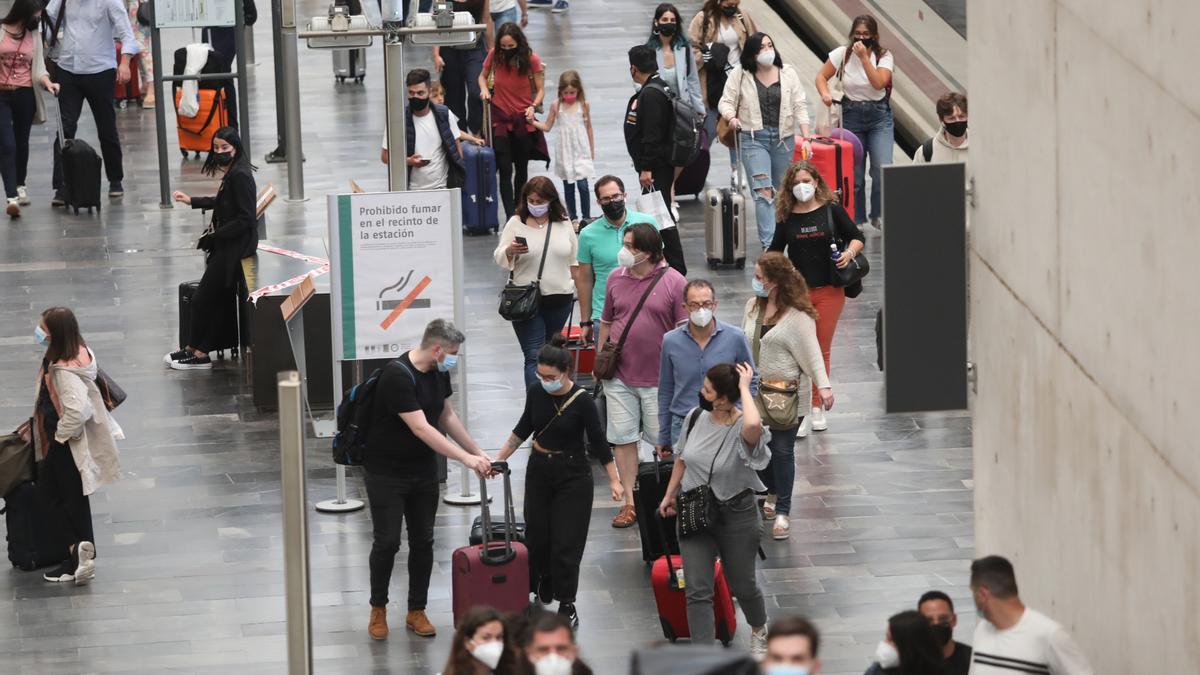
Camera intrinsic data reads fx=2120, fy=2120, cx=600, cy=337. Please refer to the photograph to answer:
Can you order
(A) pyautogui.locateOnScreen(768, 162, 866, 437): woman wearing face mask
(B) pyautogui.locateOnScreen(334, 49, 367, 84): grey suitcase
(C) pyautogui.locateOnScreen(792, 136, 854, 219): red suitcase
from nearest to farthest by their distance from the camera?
(A) pyautogui.locateOnScreen(768, 162, 866, 437): woman wearing face mask < (C) pyautogui.locateOnScreen(792, 136, 854, 219): red suitcase < (B) pyautogui.locateOnScreen(334, 49, 367, 84): grey suitcase

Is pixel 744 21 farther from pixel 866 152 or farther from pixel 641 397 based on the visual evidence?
pixel 641 397

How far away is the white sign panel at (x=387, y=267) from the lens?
12266 millimetres

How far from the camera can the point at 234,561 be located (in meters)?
11.9

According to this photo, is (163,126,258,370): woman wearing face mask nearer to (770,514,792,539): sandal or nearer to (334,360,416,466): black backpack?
(334,360,416,466): black backpack

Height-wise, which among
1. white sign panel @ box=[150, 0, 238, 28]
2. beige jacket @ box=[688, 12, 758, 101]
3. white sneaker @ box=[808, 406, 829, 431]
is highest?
white sign panel @ box=[150, 0, 238, 28]

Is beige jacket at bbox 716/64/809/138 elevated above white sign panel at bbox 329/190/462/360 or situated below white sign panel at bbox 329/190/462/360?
above

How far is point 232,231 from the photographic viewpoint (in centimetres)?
1497

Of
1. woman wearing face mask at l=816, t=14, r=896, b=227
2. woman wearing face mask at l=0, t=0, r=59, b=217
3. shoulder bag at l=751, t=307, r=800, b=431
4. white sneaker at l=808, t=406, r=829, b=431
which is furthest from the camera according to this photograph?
woman wearing face mask at l=0, t=0, r=59, b=217

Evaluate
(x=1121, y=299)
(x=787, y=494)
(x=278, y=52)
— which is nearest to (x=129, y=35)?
(x=278, y=52)

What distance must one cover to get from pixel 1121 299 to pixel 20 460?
21.1 ft

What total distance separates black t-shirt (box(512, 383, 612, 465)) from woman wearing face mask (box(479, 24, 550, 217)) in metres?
8.02

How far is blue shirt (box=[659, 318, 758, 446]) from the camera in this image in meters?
11.1

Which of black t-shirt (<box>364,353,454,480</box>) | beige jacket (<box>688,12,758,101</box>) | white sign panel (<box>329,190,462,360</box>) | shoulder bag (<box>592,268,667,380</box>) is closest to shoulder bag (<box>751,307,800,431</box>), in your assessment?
shoulder bag (<box>592,268,667,380</box>)

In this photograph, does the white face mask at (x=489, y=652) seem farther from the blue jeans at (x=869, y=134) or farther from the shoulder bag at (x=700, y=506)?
the blue jeans at (x=869, y=134)
